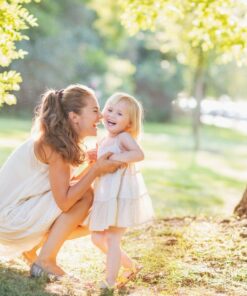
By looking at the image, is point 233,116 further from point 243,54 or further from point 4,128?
point 243,54

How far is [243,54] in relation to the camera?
7.67 m

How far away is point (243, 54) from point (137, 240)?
9.10 feet

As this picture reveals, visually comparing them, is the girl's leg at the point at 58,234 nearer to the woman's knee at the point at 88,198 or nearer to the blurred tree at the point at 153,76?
the woman's knee at the point at 88,198

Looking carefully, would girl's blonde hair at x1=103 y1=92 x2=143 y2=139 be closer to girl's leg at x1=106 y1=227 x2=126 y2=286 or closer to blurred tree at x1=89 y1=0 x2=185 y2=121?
girl's leg at x1=106 y1=227 x2=126 y2=286

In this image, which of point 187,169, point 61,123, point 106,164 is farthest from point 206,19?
point 187,169

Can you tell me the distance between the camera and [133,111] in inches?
179

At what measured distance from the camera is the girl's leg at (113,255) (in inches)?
171

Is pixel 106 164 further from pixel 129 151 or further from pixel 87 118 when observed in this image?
pixel 87 118

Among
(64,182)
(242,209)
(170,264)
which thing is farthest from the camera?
(242,209)

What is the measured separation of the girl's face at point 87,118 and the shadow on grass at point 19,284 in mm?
1058

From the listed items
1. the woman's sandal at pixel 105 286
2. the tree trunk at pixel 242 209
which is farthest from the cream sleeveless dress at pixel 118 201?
the tree trunk at pixel 242 209

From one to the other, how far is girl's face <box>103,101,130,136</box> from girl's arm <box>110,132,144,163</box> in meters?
0.07

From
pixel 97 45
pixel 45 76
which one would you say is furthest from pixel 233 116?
pixel 45 76

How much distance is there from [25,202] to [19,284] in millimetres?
658
